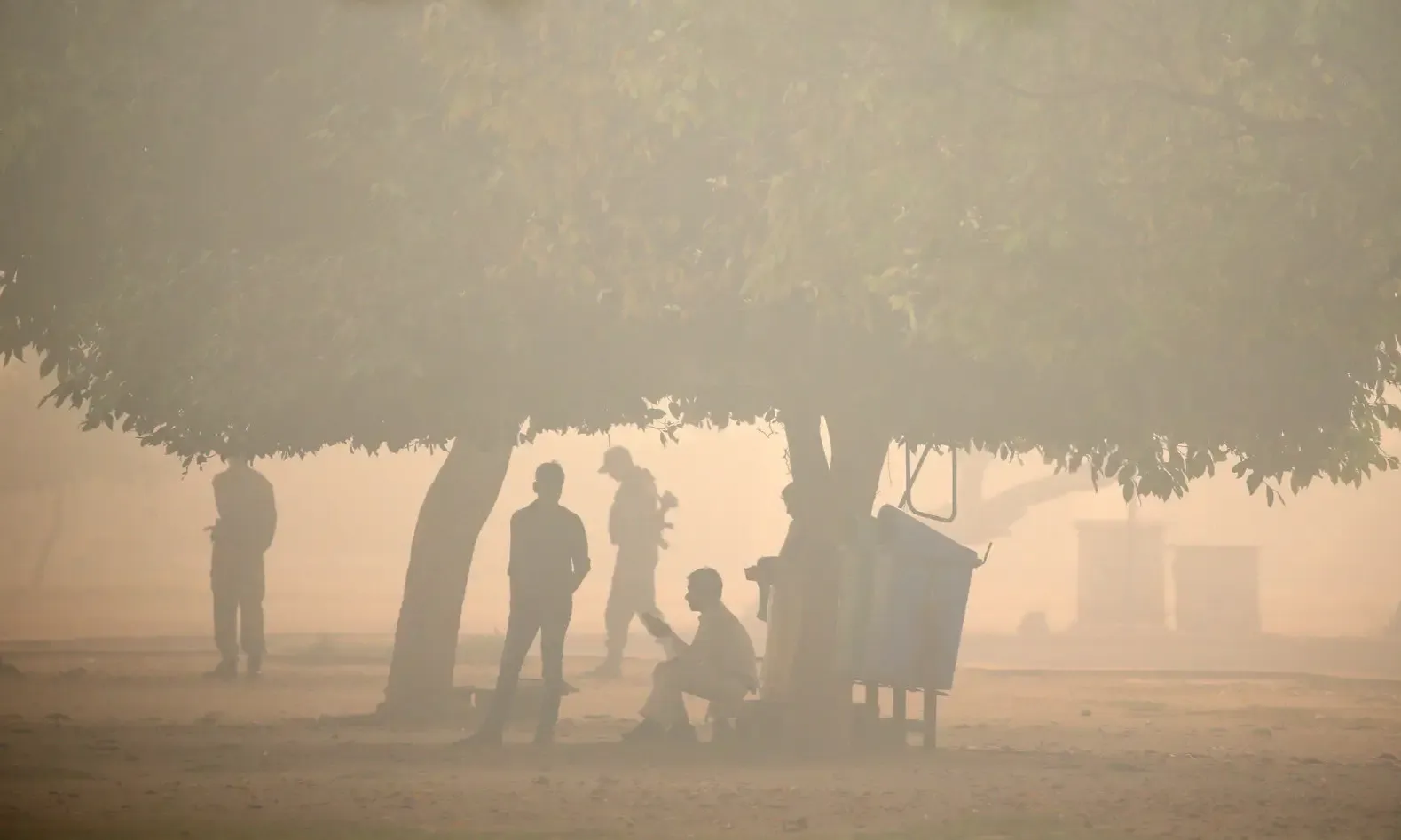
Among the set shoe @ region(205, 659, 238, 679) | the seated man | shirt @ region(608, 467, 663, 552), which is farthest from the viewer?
shirt @ region(608, 467, 663, 552)

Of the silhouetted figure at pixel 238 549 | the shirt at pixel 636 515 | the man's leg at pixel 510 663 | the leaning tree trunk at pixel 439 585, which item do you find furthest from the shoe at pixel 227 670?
the man's leg at pixel 510 663

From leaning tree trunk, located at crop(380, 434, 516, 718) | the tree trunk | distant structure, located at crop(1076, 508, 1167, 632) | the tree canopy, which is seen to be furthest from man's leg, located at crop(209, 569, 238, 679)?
the tree trunk

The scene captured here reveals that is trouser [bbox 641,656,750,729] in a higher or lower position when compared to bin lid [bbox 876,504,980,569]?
lower

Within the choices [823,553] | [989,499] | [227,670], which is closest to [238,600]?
[227,670]

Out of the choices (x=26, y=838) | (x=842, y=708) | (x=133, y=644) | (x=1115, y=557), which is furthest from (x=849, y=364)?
(x=1115, y=557)

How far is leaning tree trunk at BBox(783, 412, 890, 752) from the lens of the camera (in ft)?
49.8

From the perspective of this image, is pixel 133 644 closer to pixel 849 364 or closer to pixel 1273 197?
pixel 849 364

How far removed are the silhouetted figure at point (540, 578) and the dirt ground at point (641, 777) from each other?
58 centimetres

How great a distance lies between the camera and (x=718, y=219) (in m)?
13.2

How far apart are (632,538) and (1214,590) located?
20971 millimetres

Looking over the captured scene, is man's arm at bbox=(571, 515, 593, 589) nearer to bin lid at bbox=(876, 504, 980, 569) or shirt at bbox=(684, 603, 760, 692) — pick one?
shirt at bbox=(684, 603, 760, 692)

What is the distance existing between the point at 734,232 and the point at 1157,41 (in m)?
3.25

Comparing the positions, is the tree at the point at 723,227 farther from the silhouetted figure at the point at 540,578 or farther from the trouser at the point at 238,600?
the trouser at the point at 238,600

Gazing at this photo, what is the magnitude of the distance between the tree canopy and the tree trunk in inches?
1249
